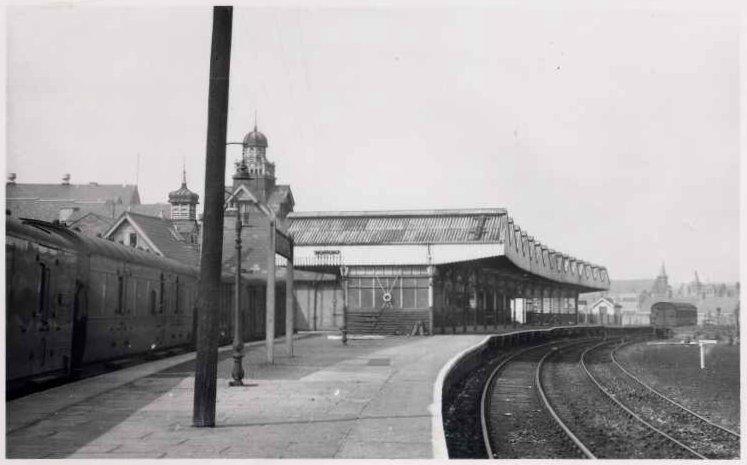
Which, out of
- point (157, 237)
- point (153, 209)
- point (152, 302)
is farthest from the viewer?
point (153, 209)

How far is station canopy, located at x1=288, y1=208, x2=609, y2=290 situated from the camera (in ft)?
121

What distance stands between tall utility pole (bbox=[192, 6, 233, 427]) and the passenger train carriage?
2857mm

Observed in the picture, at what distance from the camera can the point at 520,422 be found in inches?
535

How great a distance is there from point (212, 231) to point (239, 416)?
8.89ft

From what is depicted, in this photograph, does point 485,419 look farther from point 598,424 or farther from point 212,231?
point 212,231

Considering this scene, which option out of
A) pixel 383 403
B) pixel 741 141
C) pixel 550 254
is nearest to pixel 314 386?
pixel 383 403

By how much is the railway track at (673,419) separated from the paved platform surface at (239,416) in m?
3.79

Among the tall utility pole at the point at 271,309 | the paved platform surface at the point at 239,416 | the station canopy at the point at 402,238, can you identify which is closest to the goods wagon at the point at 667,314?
the station canopy at the point at 402,238

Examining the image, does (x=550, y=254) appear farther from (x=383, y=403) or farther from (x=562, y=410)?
(x=383, y=403)

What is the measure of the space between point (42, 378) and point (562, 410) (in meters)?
9.07

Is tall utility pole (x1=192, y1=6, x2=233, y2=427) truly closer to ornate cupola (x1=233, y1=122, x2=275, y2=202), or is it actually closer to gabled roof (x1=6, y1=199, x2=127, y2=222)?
gabled roof (x1=6, y1=199, x2=127, y2=222)

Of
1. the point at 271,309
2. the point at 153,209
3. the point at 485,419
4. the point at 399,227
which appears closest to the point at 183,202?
the point at 153,209

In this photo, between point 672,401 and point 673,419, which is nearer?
point 673,419

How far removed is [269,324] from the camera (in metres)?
19.8
